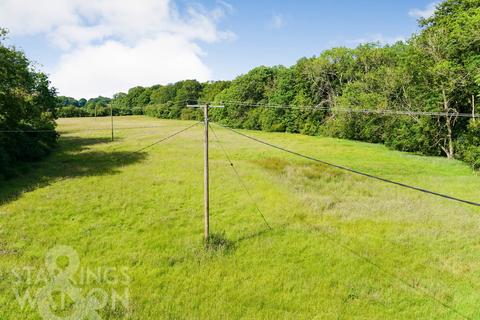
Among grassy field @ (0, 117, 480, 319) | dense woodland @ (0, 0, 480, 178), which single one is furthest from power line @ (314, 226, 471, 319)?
dense woodland @ (0, 0, 480, 178)

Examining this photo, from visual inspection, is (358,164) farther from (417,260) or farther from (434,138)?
(417,260)

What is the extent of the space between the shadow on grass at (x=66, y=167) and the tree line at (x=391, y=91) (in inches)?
568

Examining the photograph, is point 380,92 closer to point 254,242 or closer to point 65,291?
point 254,242

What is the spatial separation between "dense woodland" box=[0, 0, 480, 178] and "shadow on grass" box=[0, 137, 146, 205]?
16.3ft

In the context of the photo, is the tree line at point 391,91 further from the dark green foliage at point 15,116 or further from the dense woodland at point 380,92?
the dark green foliage at point 15,116

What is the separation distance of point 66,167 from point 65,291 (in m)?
22.3

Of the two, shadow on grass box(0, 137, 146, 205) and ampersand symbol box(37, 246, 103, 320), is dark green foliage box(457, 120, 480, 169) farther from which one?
shadow on grass box(0, 137, 146, 205)

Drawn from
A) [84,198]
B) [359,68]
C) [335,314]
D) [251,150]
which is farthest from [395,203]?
[359,68]

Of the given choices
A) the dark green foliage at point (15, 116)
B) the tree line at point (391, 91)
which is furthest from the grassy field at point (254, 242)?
the tree line at point (391, 91)

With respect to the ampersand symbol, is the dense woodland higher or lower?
higher

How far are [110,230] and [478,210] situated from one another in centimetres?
2306

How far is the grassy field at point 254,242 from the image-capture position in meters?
10.5

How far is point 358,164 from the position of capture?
34.2 meters

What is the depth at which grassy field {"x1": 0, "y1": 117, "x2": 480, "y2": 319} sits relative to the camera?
10547 millimetres
